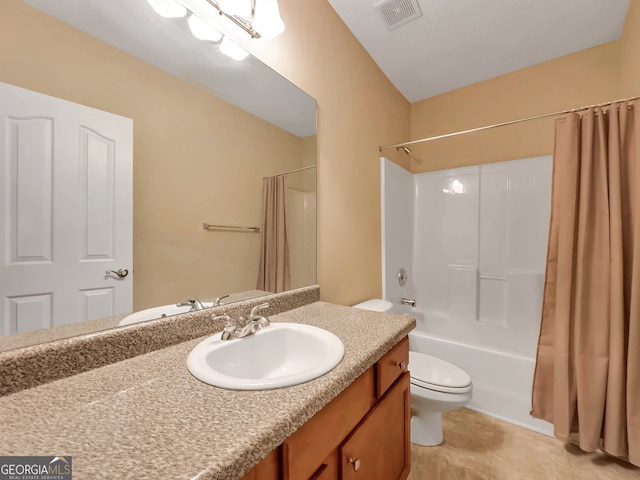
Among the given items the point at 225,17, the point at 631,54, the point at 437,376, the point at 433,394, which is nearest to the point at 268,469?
the point at 433,394

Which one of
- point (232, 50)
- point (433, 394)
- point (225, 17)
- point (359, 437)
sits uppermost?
point (225, 17)

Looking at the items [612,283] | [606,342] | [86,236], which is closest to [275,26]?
[86,236]

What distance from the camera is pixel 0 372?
0.55 m

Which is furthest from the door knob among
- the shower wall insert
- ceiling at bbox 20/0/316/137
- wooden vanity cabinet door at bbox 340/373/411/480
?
the shower wall insert

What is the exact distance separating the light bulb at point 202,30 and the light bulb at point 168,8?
0.11ft

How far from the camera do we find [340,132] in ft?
5.35

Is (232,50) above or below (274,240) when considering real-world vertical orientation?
above

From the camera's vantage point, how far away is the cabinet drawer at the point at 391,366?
34.0 inches

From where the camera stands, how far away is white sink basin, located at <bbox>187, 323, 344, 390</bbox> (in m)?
0.68

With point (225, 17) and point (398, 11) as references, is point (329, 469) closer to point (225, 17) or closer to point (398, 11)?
point (225, 17)

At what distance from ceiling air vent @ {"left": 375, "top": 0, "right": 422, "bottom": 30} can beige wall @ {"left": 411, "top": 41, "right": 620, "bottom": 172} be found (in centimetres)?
107

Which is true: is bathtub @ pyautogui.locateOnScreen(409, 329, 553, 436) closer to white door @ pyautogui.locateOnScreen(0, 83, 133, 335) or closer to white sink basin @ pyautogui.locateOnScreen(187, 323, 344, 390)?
white sink basin @ pyautogui.locateOnScreen(187, 323, 344, 390)

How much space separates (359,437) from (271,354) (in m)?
0.37

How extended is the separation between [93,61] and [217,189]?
47 cm
